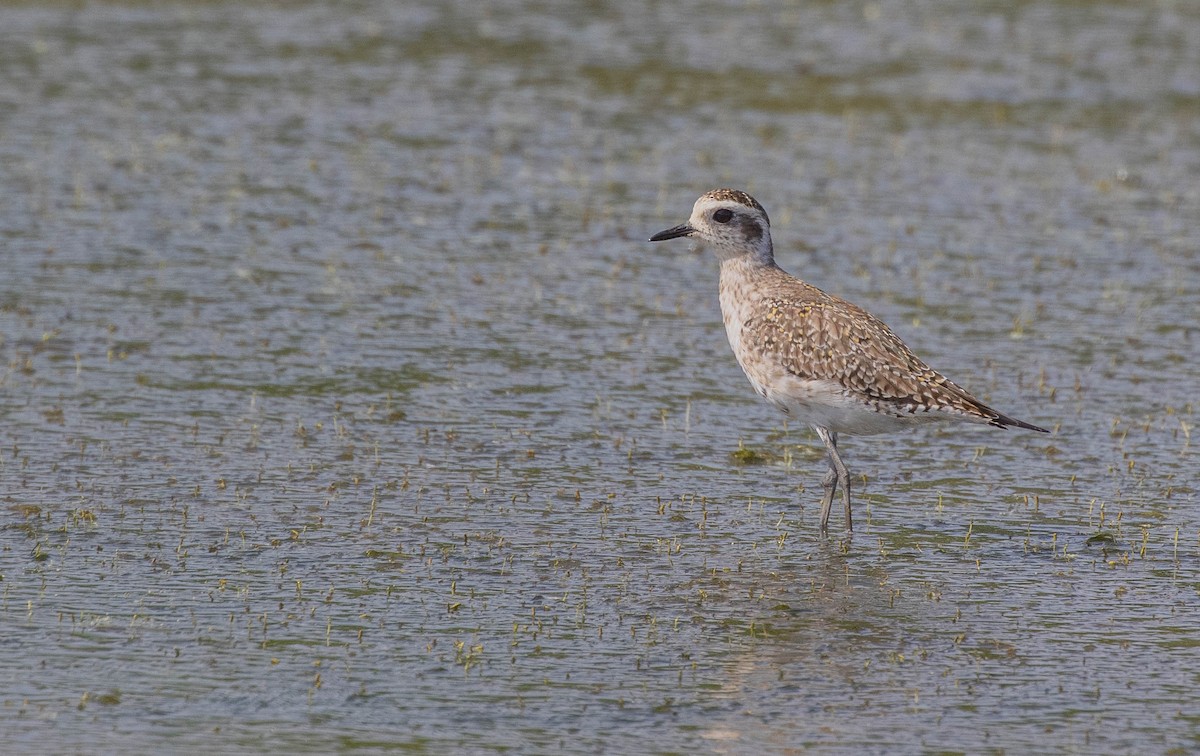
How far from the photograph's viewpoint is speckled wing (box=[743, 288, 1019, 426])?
1216 cm

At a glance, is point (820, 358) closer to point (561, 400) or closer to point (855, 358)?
point (855, 358)

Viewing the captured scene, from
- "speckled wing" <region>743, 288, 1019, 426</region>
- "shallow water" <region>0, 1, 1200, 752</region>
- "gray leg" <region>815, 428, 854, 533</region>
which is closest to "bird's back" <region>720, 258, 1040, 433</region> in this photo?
"speckled wing" <region>743, 288, 1019, 426</region>

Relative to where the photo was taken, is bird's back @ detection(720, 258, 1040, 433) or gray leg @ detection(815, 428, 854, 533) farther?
gray leg @ detection(815, 428, 854, 533)

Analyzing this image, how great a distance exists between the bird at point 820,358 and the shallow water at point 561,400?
79 cm

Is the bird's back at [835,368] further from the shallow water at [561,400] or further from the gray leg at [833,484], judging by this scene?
the shallow water at [561,400]

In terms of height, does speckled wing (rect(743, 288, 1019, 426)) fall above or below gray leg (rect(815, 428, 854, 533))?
above

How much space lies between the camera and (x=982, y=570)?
11.8 meters

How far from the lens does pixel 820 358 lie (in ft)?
40.9

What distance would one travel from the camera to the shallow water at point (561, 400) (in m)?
9.80

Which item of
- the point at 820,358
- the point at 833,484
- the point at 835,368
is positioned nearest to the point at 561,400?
the point at 833,484

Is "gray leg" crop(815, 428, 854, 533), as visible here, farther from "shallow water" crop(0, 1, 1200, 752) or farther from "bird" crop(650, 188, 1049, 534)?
"shallow water" crop(0, 1, 1200, 752)

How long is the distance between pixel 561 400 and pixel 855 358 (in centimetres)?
364

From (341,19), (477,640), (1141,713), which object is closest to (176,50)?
(341,19)

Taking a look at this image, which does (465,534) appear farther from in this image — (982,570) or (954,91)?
(954,91)
